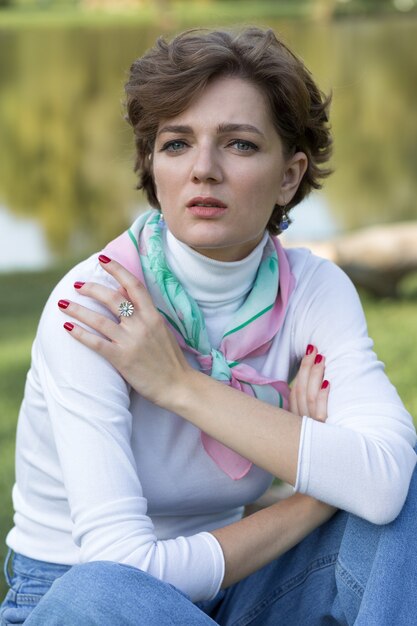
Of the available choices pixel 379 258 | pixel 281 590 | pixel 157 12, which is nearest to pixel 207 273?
pixel 281 590

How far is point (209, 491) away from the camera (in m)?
2.05

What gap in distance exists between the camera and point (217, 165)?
77.4 inches

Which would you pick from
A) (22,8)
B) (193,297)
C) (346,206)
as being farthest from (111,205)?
(22,8)

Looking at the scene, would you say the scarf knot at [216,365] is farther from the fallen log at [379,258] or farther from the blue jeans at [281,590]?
the fallen log at [379,258]

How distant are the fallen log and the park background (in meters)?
0.09

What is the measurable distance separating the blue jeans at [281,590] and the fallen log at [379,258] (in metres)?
3.22

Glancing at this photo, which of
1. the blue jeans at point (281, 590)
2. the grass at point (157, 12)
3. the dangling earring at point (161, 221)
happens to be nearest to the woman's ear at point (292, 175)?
the dangling earring at point (161, 221)

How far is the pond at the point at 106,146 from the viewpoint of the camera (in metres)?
8.74

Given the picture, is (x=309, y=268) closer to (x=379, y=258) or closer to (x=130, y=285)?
(x=130, y=285)

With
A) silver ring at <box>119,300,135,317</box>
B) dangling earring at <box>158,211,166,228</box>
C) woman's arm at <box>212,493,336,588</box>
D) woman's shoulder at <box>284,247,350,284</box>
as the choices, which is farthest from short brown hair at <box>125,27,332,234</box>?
woman's arm at <box>212,493,336,588</box>

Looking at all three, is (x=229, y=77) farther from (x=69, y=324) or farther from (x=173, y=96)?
(x=69, y=324)

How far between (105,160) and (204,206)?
10.5 m

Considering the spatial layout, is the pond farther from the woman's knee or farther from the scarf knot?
the woman's knee

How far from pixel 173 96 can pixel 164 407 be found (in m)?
0.53
